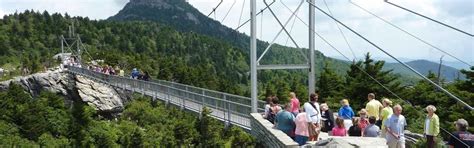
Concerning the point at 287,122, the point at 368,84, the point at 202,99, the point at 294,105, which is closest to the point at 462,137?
the point at 287,122

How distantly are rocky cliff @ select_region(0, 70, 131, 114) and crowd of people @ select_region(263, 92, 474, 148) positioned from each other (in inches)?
2006

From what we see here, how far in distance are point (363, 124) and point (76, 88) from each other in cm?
5865

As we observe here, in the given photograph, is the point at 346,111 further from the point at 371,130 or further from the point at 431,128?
the point at 431,128

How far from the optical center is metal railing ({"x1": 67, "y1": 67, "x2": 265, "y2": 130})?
59.6 feet

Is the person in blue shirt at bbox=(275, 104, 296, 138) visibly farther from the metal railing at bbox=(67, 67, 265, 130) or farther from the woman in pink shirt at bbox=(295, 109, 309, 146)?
the metal railing at bbox=(67, 67, 265, 130)

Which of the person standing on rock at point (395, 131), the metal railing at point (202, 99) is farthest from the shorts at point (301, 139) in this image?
the metal railing at point (202, 99)

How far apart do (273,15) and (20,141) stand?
6658 cm

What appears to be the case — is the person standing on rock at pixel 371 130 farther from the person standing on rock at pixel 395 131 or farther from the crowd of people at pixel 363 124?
the person standing on rock at pixel 395 131

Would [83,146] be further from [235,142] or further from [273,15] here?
[273,15]

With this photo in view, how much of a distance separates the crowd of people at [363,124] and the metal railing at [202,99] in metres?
4.55

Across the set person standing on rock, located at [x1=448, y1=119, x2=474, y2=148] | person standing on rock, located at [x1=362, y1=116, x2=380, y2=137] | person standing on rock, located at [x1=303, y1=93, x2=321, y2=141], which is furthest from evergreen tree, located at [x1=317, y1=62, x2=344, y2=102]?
person standing on rock, located at [x1=448, y1=119, x2=474, y2=148]

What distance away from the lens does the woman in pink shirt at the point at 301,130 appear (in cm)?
1132

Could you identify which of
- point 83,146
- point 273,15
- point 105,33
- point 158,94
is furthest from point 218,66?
point 273,15

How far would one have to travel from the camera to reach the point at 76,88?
218 ft
